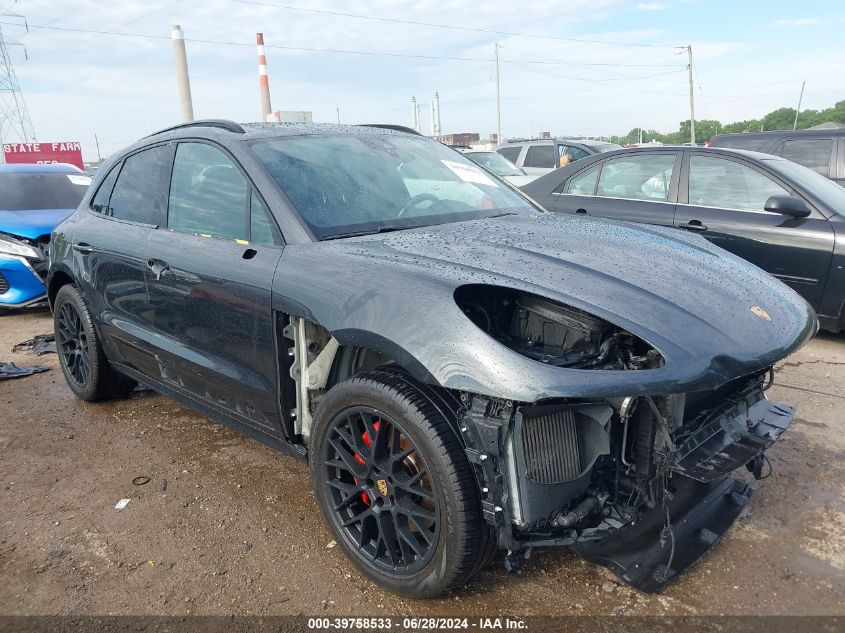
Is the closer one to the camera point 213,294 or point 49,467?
point 213,294

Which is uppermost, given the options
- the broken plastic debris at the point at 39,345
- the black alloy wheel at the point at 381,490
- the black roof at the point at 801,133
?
the black roof at the point at 801,133

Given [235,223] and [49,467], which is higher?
[235,223]

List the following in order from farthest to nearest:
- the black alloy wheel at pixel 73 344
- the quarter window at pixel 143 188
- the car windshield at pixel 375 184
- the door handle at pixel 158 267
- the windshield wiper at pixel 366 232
Answer: 1. the black alloy wheel at pixel 73 344
2. the quarter window at pixel 143 188
3. the door handle at pixel 158 267
4. the car windshield at pixel 375 184
5. the windshield wiper at pixel 366 232

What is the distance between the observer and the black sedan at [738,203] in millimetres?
4945

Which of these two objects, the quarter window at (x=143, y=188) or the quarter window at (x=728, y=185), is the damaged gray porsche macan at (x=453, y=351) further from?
the quarter window at (x=728, y=185)

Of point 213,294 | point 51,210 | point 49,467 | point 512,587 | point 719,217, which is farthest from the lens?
point 51,210

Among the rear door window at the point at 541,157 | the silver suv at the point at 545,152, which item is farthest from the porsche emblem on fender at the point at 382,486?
the rear door window at the point at 541,157

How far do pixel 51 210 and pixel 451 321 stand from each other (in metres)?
7.20

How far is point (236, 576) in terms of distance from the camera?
8.23 feet

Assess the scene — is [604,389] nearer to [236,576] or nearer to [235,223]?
[236,576]

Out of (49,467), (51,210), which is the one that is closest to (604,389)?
(49,467)

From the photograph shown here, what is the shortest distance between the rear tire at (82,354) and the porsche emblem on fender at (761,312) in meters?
3.61

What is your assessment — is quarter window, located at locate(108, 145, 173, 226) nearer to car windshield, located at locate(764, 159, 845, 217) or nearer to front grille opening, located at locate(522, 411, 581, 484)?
front grille opening, located at locate(522, 411, 581, 484)

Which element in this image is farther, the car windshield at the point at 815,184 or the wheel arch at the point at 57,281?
the car windshield at the point at 815,184
